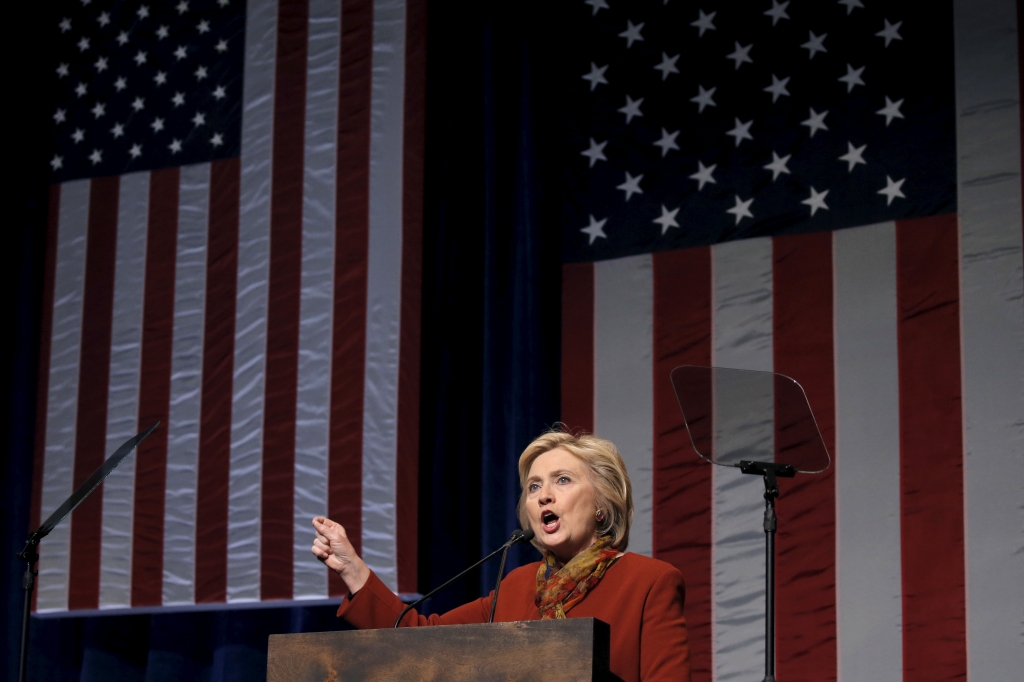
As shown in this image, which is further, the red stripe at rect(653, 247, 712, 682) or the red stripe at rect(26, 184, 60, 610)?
the red stripe at rect(26, 184, 60, 610)

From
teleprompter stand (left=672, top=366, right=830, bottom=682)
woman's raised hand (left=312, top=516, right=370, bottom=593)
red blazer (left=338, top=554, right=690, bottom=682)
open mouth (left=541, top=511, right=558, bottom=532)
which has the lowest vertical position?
red blazer (left=338, top=554, right=690, bottom=682)

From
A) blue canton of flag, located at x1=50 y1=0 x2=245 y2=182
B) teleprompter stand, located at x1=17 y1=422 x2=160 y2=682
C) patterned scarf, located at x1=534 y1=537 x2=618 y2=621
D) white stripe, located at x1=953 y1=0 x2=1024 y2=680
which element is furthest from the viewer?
blue canton of flag, located at x1=50 y1=0 x2=245 y2=182

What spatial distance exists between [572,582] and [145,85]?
3.23 metres

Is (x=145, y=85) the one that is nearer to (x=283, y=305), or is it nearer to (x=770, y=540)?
(x=283, y=305)

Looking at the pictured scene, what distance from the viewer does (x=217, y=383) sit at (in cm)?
447

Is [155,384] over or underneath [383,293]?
underneath

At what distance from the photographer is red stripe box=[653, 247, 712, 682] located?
12.7 ft

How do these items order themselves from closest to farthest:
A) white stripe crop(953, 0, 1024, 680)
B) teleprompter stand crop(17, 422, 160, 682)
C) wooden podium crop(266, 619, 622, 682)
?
wooden podium crop(266, 619, 622, 682) < teleprompter stand crop(17, 422, 160, 682) < white stripe crop(953, 0, 1024, 680)

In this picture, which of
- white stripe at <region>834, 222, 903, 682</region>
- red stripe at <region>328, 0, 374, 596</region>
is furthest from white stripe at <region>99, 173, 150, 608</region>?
white stripe at <region>834, 222, 903, 682</region>

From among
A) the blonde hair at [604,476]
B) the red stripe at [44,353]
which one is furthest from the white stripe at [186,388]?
the blonde hair at [604,476]

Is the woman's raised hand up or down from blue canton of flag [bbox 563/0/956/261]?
down

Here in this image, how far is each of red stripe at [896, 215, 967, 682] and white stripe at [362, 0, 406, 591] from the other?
1.53m

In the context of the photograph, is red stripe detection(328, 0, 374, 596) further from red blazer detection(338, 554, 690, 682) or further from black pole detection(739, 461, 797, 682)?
black pole detection(739, 461, 797, 682)

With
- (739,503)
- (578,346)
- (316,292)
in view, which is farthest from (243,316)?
(739,503)
